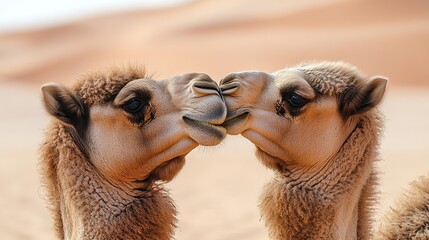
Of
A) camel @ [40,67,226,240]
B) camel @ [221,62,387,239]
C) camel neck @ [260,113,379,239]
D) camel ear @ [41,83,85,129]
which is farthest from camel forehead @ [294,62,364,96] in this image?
camel ear @ [41,83,85,129]

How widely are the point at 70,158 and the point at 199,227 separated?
686 centimetres

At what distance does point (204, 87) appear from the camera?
176 inches

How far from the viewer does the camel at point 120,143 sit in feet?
14.5

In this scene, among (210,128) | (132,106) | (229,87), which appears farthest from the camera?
(229,87)

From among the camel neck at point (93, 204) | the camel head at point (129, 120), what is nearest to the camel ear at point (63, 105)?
the camel head at point (129, 120)

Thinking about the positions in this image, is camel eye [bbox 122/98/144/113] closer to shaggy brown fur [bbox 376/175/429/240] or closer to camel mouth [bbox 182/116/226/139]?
camel mouth [bbox 182/116/226/139]

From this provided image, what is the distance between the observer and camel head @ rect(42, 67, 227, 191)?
448 cm

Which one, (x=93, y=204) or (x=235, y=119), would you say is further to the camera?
(x=235, y=119)

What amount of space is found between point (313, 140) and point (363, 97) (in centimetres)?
38

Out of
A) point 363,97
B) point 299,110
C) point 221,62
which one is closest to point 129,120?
point 299,110

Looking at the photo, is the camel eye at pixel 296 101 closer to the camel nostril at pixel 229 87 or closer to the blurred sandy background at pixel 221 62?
the camel nostril at pixel 229 87

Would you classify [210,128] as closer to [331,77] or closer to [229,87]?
[229,87]

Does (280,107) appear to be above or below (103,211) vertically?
above

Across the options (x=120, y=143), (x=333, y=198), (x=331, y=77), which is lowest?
(x=333, y=198)
